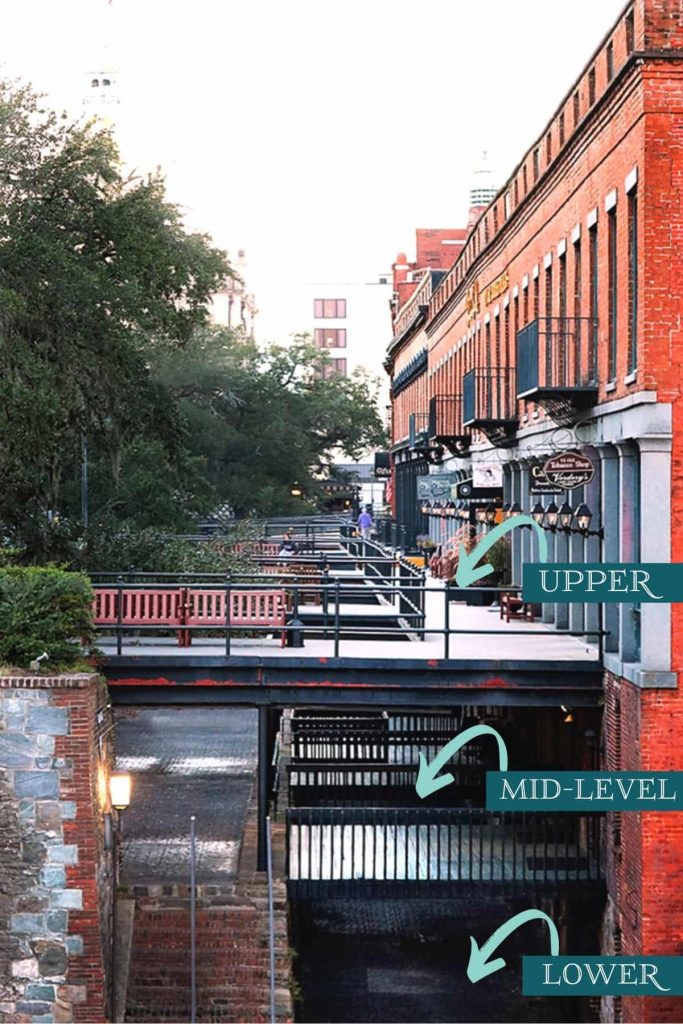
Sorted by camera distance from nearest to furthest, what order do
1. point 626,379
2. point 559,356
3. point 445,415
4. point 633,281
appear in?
point 626,379, point 633,281, point 559,356, point 445,415

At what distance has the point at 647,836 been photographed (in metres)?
15.8

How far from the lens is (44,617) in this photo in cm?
1648

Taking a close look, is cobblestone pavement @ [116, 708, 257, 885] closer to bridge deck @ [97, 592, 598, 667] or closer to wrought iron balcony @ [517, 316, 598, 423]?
bridge deck @ [97, 592, 598, 667]

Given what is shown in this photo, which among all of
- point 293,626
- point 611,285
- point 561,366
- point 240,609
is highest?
point 611,285

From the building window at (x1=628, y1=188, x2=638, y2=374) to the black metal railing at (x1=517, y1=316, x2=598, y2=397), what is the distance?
57.9 inches

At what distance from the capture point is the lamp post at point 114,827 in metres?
15.5

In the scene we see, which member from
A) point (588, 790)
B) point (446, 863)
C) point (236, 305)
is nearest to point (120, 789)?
point (446, 863)

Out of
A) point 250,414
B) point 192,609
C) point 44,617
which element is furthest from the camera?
point 250,414

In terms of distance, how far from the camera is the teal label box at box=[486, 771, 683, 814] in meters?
8.52

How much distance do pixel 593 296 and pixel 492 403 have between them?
10.1 metres

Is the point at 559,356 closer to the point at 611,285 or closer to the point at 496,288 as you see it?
the point at 611,285

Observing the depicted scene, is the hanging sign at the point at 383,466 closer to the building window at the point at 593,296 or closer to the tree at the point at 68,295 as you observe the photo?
the tree at the point at 68,295

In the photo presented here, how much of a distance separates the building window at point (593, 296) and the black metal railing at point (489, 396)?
6.65 metres

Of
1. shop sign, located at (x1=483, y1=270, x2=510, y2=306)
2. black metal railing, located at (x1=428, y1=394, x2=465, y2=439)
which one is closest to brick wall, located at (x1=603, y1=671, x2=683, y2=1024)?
shop sign, located at (x1=483, y1=270, x2=510, y2=306)
